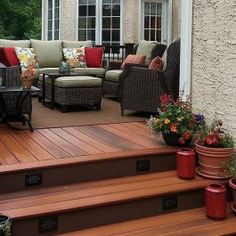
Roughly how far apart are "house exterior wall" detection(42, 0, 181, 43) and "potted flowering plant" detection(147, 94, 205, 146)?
25.6 feet

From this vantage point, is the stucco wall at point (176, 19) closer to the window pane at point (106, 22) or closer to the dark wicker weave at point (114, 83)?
the window pane at point (106, 22)

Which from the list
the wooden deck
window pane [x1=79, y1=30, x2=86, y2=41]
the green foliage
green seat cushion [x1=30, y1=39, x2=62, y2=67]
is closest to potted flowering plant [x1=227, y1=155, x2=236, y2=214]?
the wooden deck

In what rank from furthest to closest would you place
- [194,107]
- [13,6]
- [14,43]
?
1. [13,6]
2. [14,43]
3. [194,107]

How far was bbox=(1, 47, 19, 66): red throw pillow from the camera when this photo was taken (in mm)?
6938

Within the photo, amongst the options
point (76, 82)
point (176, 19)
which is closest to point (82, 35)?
point (176, 19)

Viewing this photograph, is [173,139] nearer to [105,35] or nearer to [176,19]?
[105,35]

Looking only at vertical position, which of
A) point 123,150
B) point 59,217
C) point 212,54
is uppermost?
point 212,54

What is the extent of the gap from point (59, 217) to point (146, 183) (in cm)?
79

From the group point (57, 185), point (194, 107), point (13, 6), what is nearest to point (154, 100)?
point (194, 107)

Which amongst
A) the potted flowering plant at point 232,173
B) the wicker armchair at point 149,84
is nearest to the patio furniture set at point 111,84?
the wicker armchair at point 149,84

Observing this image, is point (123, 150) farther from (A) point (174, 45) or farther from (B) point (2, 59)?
(B) point (2, 59)

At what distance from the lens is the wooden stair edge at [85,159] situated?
303cm

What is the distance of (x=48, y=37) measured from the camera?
12430 mm

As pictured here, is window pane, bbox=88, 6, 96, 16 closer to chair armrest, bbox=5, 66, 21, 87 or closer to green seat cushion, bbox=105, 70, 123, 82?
green seat cushion, bbox=105, 70, 123, 82
